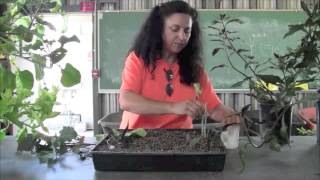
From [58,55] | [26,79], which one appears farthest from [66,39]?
[26,79]

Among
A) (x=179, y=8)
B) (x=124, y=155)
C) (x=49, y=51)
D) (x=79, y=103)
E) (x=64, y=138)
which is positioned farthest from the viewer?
(x=79, y=103)

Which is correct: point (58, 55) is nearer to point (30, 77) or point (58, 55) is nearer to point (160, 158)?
point (30, 77)

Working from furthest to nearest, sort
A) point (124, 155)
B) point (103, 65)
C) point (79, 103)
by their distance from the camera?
point (79, 103) → point (103, 65) → point (124, 155)

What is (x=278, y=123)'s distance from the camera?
118cm

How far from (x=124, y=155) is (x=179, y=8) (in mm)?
1055

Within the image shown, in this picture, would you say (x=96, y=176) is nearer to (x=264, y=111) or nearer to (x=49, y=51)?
(x=49, y=51)

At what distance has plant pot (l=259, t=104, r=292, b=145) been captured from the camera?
3.86ft

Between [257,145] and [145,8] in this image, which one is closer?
[257,145]

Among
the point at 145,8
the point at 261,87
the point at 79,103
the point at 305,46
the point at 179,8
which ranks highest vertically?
the point at 145,8

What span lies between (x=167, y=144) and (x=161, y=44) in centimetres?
95

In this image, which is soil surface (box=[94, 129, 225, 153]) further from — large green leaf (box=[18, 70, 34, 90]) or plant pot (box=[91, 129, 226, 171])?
large green leaf (box=[18, 70, 34, 90])

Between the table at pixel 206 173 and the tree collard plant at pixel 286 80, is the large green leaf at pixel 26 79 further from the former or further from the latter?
the tree collard plant at pixel 286 80

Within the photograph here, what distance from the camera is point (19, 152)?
3.79 ft

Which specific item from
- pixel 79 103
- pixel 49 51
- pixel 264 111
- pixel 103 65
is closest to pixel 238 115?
pixel 264 111
